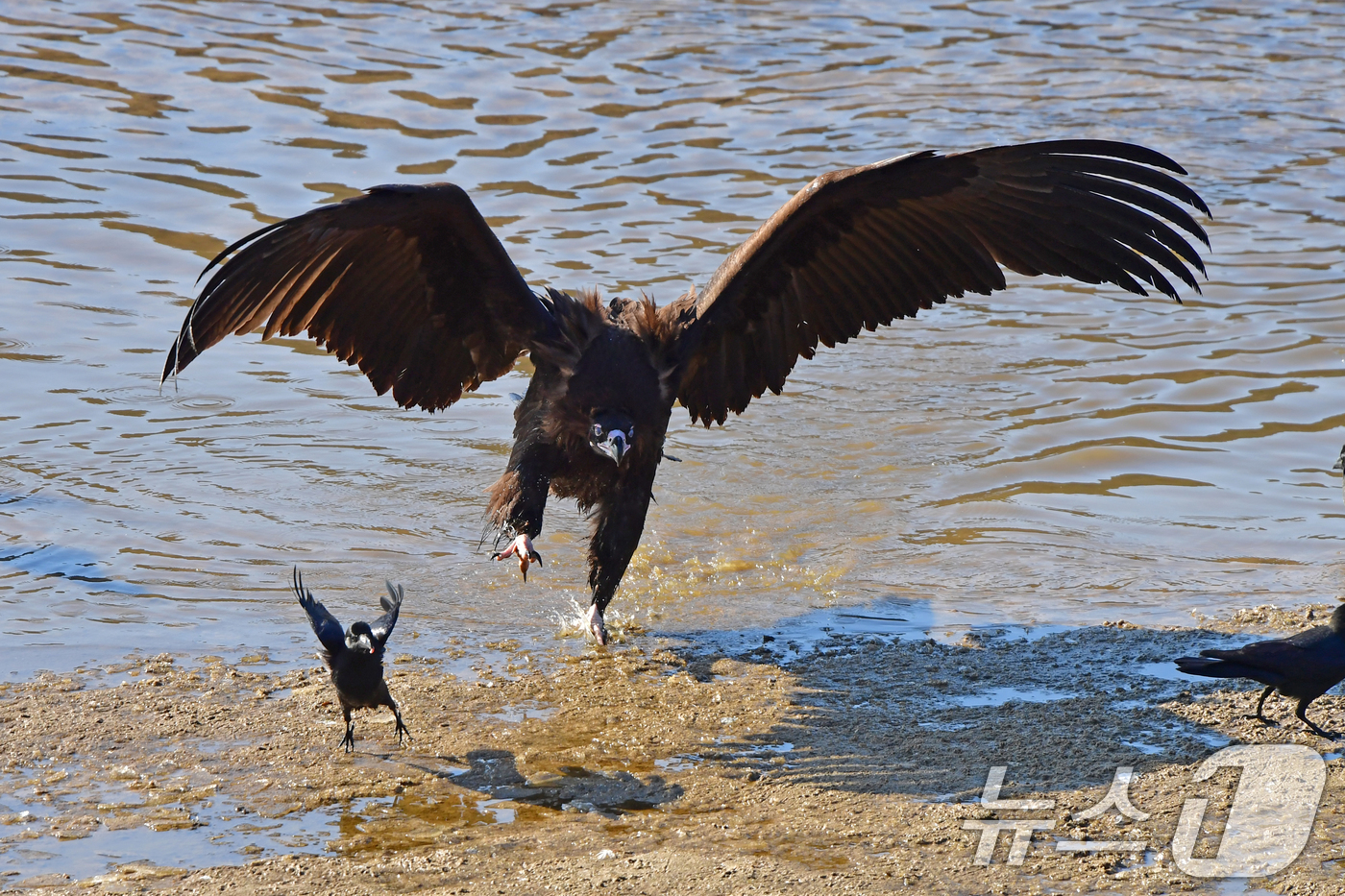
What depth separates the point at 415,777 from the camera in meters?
4.38

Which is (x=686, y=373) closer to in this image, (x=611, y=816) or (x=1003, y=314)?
(x=611, y=816)

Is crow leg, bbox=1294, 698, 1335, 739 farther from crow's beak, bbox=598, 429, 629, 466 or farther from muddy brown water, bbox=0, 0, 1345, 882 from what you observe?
crow's beak, bbox=598, 429, 629, 466

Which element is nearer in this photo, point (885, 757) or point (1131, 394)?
point (885, 757)

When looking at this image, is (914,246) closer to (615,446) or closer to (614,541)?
(615,446)

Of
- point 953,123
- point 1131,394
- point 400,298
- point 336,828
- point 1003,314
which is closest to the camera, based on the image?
point 336,828

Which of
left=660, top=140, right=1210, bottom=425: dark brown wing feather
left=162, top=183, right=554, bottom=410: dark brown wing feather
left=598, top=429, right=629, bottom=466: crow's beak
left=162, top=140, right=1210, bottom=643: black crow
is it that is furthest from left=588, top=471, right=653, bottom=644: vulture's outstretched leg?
left=162, top=183, right=554, bottom=410: dark brown wing feather

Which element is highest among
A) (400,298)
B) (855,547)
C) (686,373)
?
(400,298)

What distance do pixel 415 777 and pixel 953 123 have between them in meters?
9.22

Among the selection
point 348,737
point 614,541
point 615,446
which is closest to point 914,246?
point 615,446

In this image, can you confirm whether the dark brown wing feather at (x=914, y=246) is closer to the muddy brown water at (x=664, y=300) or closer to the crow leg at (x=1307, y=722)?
the muddy brown water at (x=664, y=300)

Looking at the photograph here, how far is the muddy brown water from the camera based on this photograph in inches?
239

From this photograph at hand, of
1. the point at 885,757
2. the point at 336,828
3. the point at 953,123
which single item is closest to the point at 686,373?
the point at 885,757

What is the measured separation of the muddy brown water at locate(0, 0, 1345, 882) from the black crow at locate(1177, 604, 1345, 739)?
49.2 inches

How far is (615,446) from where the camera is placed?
17.5ft
